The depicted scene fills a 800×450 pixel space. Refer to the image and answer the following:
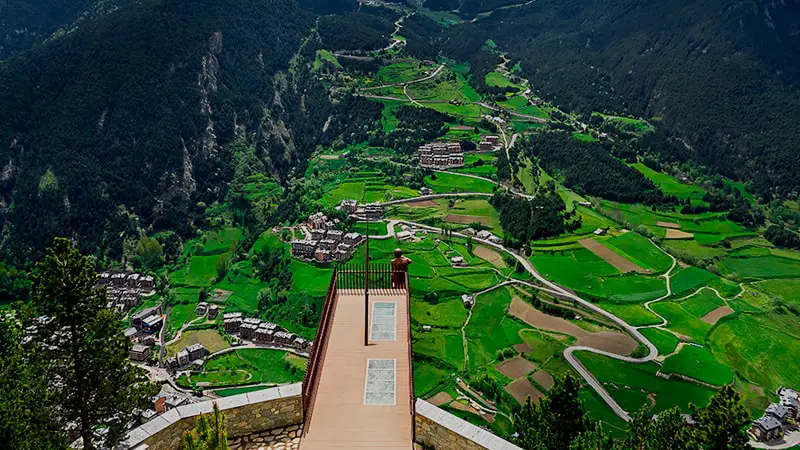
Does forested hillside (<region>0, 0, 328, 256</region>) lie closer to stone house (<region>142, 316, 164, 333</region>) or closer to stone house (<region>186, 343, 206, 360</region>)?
stone house (<region>142, 316, 164, 333</region>)

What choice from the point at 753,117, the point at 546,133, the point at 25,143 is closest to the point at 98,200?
the point at 25,143

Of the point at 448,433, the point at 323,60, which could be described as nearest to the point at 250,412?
the point at 448,433

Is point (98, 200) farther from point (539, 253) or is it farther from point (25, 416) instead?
point (25, 416)

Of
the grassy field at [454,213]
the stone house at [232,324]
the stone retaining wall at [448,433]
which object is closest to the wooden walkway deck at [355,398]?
the stone retaining wall at [448,433]

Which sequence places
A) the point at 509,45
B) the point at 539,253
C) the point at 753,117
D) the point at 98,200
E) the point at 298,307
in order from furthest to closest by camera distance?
the point at 509,45, the point at 753,117, the point at 98,200, the point at 539,253, the point at 298,307

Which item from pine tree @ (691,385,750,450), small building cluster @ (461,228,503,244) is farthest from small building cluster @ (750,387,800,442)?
small building cluster @ (461,228,503,244)
